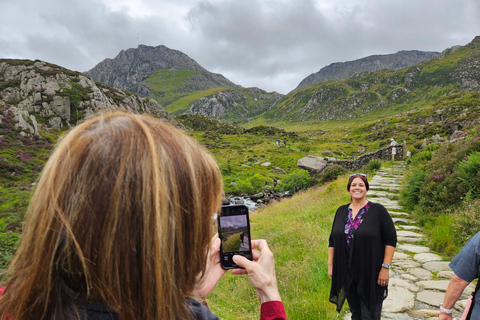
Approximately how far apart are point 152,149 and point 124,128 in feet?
0.50

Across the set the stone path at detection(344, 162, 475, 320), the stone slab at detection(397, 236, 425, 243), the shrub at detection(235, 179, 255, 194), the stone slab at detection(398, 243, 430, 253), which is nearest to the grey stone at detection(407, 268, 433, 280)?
the stone path at detection(344, 162, 475, 320)

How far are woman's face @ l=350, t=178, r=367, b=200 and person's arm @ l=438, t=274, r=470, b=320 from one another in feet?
5.08

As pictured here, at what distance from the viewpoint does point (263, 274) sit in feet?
4.46

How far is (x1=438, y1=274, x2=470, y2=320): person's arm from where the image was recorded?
2.22 metres

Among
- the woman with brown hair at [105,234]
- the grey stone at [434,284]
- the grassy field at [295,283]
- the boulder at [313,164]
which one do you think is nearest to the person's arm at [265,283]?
the woman with brown hair at [105,234]

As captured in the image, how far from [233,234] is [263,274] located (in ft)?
1.04

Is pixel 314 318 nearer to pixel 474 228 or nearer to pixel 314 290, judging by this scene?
pixel 314 290

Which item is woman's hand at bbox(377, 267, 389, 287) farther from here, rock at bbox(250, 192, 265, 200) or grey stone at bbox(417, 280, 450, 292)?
rock at bbox(250, 192, 265, 200)

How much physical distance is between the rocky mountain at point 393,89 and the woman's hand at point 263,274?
391ft

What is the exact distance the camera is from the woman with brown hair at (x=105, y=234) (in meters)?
0.82

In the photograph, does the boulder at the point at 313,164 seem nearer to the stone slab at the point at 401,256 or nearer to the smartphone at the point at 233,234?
the stone slab at the point at 401,256

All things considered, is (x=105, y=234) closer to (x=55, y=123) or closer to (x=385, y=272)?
(x=385, y=272)

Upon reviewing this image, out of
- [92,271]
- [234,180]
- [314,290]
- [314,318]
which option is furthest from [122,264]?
[234,180]

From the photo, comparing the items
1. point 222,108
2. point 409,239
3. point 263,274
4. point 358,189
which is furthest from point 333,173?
point 222,108
